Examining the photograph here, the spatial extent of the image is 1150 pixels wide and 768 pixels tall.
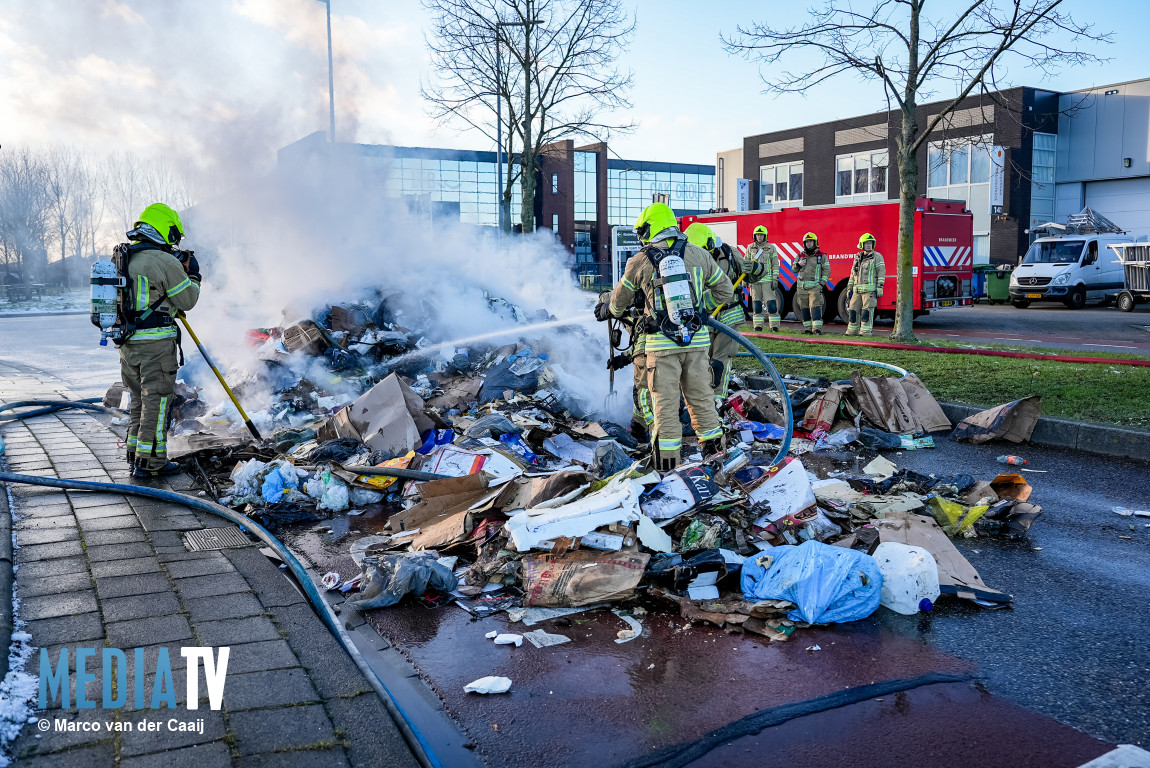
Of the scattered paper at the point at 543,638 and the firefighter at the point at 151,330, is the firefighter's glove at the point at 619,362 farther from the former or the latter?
the scattered paper at the point at 543,638

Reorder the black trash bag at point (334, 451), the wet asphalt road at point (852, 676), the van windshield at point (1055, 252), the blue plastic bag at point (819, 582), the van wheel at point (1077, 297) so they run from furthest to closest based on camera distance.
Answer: the van windshield at point (1055, 252) < the van wheel at point (1077, 297) < the black trash bag at point (334, 451) < the blue plastic bag at point (819, 582) < the wet asphalt road at point (852, 676)

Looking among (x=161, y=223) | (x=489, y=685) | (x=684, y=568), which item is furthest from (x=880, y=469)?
(x=161, y=223)

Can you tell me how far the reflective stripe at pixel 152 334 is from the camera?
5805mm

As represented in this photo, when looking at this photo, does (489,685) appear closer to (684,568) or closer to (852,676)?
(684,568)

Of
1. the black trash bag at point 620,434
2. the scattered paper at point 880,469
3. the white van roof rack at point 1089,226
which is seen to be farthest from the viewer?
the white van roof rack at point 1089,226

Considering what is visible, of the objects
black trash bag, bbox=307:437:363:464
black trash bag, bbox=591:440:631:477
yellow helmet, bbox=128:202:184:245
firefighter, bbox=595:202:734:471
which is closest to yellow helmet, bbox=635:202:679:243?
firefighter, bbox=595:202:734:471

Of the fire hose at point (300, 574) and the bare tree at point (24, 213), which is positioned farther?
the bare tree at point (24, 213)

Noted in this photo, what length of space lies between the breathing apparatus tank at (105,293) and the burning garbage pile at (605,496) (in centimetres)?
120

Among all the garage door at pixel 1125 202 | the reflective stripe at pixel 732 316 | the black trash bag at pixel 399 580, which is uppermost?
the garage door at pixel 1125 202

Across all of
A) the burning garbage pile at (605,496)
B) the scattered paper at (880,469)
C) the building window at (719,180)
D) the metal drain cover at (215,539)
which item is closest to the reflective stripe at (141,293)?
the burning garbage pile at (605,496)

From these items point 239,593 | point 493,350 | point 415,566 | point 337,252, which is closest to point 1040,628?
point 415,566

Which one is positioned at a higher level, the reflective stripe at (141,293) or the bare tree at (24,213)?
the bare tree at (24,213)

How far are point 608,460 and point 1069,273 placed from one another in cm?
2142

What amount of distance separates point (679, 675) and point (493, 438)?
3.67 metres
